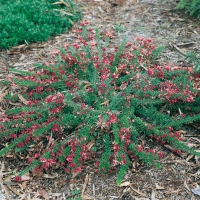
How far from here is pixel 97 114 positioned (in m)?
3.24

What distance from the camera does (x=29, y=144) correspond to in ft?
11.0

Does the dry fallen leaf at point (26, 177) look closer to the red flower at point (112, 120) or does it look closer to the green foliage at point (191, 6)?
the red flower at point (112, 120)

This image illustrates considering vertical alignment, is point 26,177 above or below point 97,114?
below

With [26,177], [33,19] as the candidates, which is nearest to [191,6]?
[33,19]

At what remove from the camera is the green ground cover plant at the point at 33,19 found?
4.82m

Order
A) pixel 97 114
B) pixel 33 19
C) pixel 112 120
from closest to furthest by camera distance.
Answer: pixel 112 120
pixel 97 114
pixel 33 19

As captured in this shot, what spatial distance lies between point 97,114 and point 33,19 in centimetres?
245

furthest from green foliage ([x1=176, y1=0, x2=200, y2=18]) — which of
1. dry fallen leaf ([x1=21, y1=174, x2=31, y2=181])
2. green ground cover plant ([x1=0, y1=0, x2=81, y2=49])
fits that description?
dry fallen leaf ([x1=21, y1=174, x2=31, y2=181])

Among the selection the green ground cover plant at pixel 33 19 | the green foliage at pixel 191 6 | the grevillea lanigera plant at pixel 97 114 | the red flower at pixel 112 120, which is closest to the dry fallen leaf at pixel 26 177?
the grevillea lanigera plant at pixel 97 114

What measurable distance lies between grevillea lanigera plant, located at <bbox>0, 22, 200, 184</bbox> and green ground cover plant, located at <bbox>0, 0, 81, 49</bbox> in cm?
110

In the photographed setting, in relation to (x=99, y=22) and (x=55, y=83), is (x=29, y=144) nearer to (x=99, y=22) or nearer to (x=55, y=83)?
(x=55, y=83)

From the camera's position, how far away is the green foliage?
506cm

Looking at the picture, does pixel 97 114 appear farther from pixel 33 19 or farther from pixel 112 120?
pixel 33 19

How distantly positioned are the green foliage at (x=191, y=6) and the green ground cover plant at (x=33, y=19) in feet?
5.25
